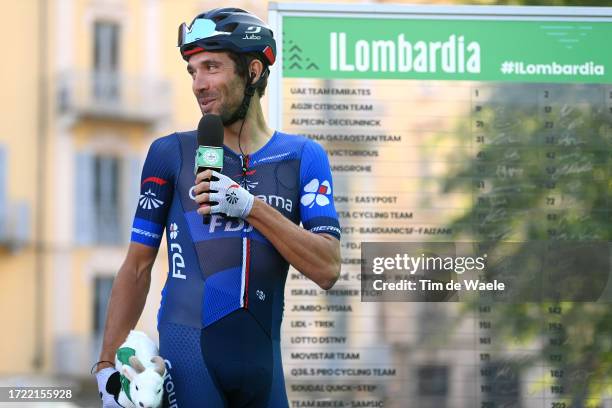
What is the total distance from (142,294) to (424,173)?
2.49 metres

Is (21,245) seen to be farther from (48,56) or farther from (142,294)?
(142,294)

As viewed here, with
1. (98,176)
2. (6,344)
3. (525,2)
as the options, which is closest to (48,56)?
(98,176)

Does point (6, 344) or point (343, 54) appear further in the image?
point (6, 344)

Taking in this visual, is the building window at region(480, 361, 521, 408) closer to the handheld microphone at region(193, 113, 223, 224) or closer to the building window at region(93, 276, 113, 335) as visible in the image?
the handheld microphone at region(193, 113, 223, 224)

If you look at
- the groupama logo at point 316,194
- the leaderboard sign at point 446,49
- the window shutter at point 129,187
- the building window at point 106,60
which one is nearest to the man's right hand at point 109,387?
the groupama logo at point 316,194

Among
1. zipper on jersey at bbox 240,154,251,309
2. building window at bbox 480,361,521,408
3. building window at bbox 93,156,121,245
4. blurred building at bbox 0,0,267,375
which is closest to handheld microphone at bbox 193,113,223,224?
zipper on jersey at bbox 240,154,251,309

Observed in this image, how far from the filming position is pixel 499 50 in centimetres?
613

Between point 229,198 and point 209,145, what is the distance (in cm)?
18

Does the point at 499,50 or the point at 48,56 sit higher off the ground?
the point at 48,56

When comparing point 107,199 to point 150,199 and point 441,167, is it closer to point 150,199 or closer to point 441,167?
point 441,167

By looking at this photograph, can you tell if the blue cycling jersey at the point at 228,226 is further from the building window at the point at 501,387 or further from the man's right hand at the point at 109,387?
the building window at the point at 501,387

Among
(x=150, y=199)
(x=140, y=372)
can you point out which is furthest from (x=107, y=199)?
(x=140, y=372)

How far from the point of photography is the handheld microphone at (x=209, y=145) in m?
3.53

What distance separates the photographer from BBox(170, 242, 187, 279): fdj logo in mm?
3715
